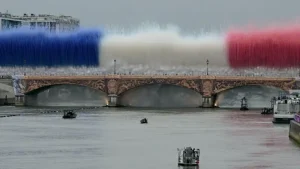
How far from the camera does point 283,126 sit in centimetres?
14275

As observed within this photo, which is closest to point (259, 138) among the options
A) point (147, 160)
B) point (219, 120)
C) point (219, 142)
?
point (219, 142)

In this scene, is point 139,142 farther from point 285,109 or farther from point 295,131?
point 285,109

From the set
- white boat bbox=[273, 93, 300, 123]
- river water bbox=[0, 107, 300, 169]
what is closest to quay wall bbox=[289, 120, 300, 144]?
river water bbox=[0, 107, 300, 169]

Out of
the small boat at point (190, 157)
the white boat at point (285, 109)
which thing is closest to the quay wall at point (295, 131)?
the small boat at point (190, 157)

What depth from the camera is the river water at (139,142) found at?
99125 mm

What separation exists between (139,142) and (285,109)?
106 feet

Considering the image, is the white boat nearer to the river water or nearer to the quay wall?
the river water

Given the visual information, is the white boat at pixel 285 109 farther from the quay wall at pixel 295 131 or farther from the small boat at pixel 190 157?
the small boat at pixel 190 157

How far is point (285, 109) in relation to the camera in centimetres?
14650

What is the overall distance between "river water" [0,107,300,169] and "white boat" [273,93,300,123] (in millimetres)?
1792

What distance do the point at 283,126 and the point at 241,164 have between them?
45540mm

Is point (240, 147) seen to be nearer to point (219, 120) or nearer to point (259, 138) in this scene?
point (259, 138)

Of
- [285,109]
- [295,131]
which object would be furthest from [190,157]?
[285,109]

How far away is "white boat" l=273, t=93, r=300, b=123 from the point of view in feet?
473
